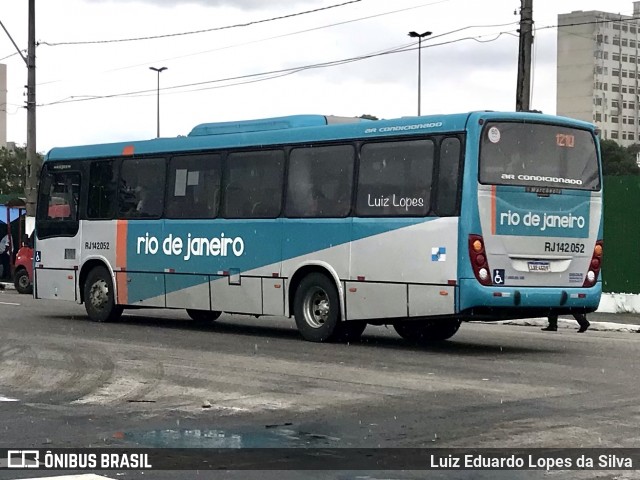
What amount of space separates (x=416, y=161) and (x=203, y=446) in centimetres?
796

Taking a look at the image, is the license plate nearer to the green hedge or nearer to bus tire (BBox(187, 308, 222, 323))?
bus tire (BBox(187, 308, 222, 323))

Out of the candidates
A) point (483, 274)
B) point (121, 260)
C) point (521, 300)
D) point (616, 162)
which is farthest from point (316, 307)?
point (616, 162)

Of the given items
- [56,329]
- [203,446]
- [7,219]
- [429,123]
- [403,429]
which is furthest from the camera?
[7,219]

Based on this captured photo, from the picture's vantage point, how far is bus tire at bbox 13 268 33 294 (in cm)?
3241

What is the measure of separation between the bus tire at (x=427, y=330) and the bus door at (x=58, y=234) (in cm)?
660

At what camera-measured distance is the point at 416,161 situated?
15938mm

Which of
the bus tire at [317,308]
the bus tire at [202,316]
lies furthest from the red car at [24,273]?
the bus tire at [317,308]

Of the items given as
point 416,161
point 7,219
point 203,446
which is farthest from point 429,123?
point 7,219

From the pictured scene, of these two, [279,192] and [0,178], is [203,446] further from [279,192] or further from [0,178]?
[0,178]

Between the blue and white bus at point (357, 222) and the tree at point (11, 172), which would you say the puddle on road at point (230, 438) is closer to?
the blue and white bus at point (357, 222)

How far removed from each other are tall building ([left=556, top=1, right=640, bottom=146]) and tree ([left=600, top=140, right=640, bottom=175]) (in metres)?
55.2

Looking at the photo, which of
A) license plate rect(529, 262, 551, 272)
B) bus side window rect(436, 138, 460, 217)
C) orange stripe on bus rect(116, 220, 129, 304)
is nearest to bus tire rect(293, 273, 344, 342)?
bus side window rect(436, 138, 460, 217)

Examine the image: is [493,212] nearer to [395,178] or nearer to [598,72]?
[395,178]

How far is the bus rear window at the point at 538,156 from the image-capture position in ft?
50.5
